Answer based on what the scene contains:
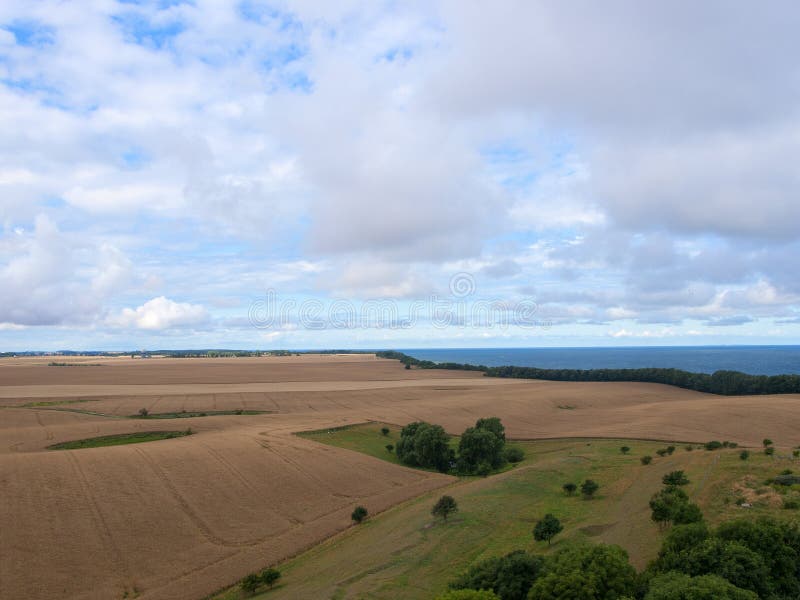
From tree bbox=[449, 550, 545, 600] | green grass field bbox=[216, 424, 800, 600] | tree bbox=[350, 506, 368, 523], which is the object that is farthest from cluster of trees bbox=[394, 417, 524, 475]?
tree bbox=[449, 550, 545, 600]

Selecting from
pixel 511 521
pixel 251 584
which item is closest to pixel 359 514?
pixel 511 521

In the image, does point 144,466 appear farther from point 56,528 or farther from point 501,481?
point 501,481

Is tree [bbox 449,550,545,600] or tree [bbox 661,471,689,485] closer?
tree [bbox 449,550,545,600]

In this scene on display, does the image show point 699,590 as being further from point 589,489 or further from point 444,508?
point 589,489

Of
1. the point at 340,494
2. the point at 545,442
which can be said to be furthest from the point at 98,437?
the point at 545,442

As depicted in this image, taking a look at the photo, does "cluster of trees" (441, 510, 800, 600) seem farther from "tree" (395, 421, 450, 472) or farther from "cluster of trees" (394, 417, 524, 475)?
"tree" (395, 421, 450, 472)

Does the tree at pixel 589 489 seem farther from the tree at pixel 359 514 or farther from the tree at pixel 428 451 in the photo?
the tree at pixel 428 451
